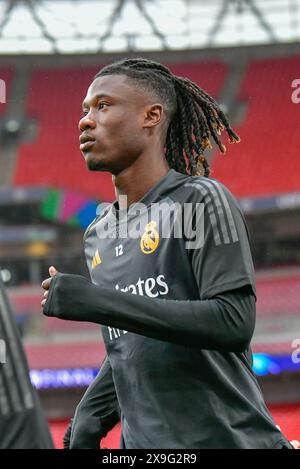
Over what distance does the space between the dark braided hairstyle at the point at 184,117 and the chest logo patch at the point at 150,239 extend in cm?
32

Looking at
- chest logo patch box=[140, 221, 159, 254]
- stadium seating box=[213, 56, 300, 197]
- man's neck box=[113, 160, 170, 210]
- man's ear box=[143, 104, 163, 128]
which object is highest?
stadium seating box=[213, 56, 300, 197]

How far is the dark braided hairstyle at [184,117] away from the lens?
2145 millimetres

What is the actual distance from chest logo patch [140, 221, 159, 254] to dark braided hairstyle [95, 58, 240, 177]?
316mm

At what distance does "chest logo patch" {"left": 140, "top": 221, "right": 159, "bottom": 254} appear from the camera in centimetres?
192

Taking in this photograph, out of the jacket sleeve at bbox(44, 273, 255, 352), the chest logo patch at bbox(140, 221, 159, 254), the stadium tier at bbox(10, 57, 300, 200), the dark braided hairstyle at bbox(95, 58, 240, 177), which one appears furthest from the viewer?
the stadium tier at bbox(10, 57, 300, 200)

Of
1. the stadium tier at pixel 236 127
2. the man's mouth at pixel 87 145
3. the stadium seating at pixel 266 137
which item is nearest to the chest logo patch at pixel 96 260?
the man's mouth at pixel 87 145

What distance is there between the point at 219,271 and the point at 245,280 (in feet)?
0.19

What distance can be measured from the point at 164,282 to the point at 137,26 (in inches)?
612

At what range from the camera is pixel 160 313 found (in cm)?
170

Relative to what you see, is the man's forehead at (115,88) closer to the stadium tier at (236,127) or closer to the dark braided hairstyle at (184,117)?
the dark braided hairstyle at (184,117)

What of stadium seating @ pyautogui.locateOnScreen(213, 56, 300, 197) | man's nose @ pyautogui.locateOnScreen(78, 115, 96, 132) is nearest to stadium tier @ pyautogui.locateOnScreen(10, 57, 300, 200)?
stadium seating @ pyautogui.locateOnScreen(213, 56, 300, 197)

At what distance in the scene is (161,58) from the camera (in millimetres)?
14828

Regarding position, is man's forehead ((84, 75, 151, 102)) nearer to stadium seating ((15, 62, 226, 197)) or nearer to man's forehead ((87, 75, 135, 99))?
man's forehead ((87, 75, 135, 99))

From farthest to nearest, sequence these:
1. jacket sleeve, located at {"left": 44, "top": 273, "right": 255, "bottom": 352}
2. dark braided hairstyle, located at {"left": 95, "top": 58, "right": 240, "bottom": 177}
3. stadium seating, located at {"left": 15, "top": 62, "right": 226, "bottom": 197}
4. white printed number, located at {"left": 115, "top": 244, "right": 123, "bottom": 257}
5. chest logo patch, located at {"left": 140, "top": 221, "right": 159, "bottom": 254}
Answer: stadium seating, located at {"left": 15, "top": 62, "right": 226, "bottom": 197}
dark braided hairstyle, located at {"left": 95, "top": 58, "right": 240, "bottom": 177}
white printed number, located at {"left": 115, "top": 244, "right": 123, "bottom": 257}
chest logo patch, located at {"left": 140, "top": 221, "right": 159, "bottom": 254}
jacket sleeve, located at {"left": 44, "top": 273, "right": 255, "bottom": 352}
